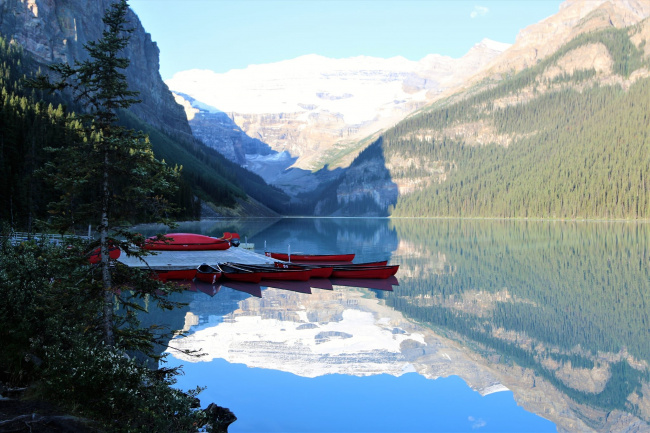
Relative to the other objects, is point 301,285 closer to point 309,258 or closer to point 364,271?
point 364,271

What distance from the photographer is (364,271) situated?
148 feet

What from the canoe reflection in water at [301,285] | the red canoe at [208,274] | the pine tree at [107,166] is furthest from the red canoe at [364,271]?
the pine tree at [107,166]

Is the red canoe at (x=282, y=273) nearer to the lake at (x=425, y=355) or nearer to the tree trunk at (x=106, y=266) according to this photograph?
the lake at (x=425, y=355)

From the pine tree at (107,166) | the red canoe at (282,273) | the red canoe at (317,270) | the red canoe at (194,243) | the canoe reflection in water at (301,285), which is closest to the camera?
the pine tree at (107,166)

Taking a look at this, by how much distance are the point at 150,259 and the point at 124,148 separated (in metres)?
34.4

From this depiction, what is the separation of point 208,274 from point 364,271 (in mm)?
13135

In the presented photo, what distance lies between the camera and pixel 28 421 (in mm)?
10156

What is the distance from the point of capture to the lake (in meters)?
15.9

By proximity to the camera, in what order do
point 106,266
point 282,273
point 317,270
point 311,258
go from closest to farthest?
point 106,266 → point 282,273 → point 317,270 → point 311,258

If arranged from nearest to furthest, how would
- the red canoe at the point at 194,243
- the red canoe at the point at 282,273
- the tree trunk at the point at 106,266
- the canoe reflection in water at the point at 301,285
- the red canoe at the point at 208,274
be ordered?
the tree trunk at the point at 106,266, the canoe reflection in water at the point at 301,285, the red canoe at the point at 208,274, the red canoe at the point at 282,273, the red canoe at the point at 194,243

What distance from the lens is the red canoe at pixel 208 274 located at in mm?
40906

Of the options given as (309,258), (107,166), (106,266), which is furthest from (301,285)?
(107,166)

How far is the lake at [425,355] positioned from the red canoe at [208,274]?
87.4 inches

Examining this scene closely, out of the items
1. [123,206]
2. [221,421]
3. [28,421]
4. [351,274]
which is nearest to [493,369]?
[221,421]
